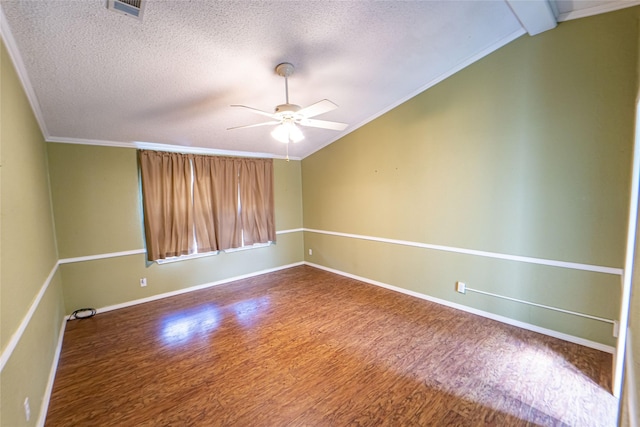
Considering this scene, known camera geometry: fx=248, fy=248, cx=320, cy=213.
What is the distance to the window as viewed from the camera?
375 centimetres

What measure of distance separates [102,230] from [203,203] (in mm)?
1357

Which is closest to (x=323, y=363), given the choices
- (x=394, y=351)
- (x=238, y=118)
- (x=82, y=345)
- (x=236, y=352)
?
(x=394, y=351)

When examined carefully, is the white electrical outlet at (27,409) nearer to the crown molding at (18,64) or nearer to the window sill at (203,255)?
the crown molding at (18,64)

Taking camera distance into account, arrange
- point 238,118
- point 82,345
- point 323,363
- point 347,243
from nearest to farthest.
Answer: point 323,363, point 82,345, point 238,118, point 347,243

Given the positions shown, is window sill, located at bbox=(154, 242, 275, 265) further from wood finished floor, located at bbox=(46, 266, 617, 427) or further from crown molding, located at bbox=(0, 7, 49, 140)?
crown molding, located at bbox=(0, 7, 49, 140)

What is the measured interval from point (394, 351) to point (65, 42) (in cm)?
370

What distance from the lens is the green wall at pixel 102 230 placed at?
3.21 m

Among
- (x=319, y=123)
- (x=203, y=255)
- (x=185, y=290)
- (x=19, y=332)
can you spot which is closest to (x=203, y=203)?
(x=203, y=255)

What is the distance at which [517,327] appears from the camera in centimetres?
284

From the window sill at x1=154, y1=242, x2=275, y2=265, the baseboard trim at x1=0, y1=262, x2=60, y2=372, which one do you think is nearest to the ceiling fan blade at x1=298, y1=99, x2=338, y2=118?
the baseboard trim at x1=0, y1=262, x2=60, y2=372

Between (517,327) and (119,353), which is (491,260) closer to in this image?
(517,327)

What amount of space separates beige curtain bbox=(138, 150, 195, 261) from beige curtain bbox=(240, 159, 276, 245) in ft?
3.06

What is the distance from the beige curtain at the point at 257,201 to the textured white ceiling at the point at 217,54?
1.37 m

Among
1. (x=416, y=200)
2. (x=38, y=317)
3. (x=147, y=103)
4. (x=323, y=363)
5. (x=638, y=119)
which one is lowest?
(x=323, y=363)
